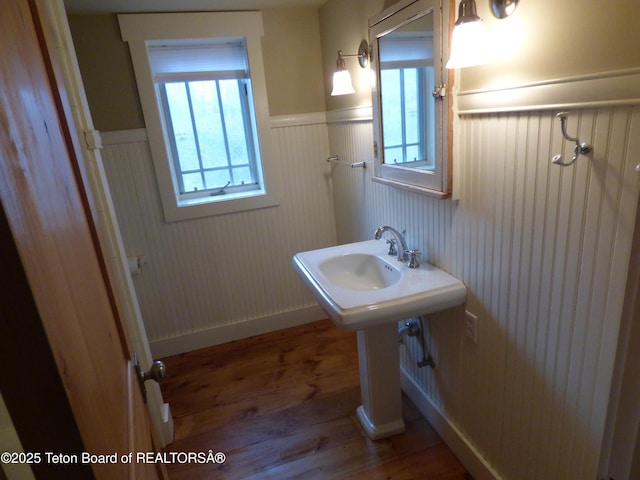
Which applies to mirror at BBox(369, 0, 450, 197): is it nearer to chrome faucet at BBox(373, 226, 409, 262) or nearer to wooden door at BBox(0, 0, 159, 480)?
chrome faucet at BBox(373, 226, 409, 262)

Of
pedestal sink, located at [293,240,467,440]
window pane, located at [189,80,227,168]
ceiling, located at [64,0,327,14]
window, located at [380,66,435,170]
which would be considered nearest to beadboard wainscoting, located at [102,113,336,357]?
window pane, located at [189,80,227,168]

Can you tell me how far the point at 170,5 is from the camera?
6.64 ft

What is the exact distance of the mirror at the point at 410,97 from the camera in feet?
4.38

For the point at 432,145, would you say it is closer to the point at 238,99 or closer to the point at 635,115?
the point at 635,115

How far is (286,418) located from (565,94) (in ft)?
6.04

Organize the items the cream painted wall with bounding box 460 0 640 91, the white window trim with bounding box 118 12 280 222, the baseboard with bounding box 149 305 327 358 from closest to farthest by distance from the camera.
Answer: the cream painted wall with bounding box 460 0 640 91, the white window trim with bounding box 118 12 280 222, the baseboard with bounding box 149 305 327 358

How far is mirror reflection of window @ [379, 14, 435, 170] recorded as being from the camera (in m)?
1.39

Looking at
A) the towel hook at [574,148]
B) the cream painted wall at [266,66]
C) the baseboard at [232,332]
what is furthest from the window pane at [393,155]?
the baseboard at [232,332]

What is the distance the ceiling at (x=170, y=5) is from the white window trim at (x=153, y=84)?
4 cm

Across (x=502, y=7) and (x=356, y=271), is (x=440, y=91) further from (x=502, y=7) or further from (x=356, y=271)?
(x=356, y=271)

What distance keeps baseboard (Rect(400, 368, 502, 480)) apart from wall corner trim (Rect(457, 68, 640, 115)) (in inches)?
52.3

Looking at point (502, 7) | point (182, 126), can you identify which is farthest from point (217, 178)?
point (502, 7)

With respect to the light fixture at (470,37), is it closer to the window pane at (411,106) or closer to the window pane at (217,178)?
the window pane at (411,106)

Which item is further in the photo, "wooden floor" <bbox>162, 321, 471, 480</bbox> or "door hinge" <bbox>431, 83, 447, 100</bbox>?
"wooden floor" <bbox>162, 321, 471, 480</bbox>
